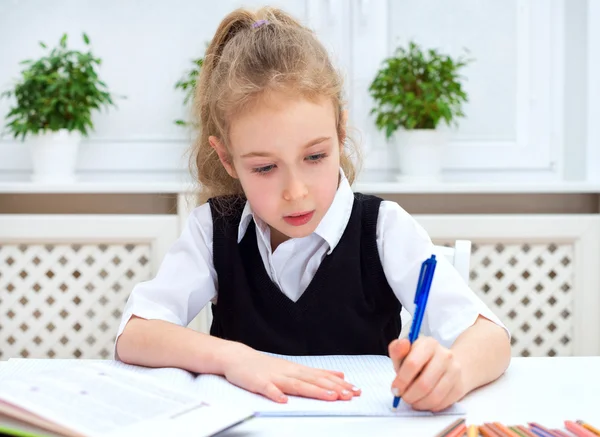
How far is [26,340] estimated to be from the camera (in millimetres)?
2180

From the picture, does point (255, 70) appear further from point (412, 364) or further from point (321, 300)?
point (412, 364)

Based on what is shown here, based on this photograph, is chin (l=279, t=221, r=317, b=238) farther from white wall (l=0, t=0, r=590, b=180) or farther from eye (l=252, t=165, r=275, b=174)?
white wall (l=0, t=0, r=590, b=180)

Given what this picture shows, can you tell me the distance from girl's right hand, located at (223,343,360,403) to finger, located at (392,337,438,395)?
0.07 m

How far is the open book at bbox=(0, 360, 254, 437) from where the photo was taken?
0.58m

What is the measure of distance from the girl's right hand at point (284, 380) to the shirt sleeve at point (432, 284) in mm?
237

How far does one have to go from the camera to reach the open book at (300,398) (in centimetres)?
70

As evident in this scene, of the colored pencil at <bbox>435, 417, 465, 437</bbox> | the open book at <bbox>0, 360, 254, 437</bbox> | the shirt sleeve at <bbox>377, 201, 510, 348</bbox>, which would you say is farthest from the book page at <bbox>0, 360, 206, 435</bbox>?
the shirt sleeve at <bbox>377, 201, 510, 348</bbox>

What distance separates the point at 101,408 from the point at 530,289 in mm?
1805

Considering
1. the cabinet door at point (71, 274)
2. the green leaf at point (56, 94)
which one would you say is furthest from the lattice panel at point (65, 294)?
the green leaf at point (56, 94)

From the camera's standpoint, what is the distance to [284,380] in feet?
2.50

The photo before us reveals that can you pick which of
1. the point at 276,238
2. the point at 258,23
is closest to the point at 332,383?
the point at 276,238

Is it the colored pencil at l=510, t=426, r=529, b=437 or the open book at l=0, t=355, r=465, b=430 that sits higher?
the colored pencil at l=510, t=426, r=529, b=437

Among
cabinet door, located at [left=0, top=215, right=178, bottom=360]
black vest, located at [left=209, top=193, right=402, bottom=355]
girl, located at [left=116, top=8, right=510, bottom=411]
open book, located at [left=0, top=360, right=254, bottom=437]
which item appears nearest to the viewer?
open book, located at [left=0, top=360, right=254, bottom=437]

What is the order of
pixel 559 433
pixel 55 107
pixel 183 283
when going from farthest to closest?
pixel 55 107
pixel 183 283
pixel 559 433
